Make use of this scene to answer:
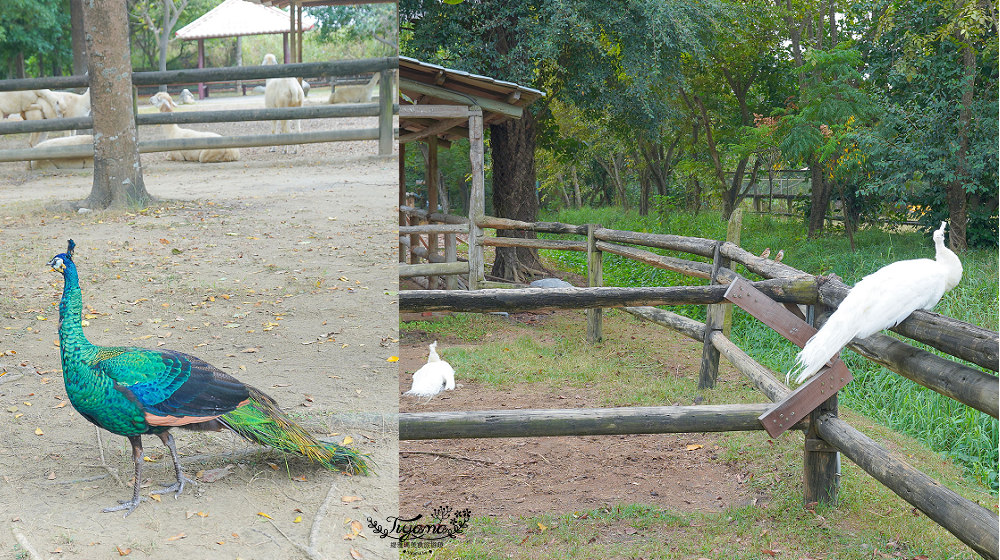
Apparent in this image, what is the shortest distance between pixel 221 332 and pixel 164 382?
→ 628mm

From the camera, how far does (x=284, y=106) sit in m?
3.00

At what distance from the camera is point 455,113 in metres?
5.99

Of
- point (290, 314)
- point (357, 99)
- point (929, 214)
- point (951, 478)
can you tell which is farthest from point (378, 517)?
point (929, 214)

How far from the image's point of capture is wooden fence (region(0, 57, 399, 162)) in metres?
2.65

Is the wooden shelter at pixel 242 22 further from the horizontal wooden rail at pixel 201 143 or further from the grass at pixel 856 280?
the grass at pixel 856 280

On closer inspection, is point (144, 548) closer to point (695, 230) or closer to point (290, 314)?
point (290, 314)

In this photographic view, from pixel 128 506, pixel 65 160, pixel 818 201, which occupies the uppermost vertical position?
pixel 65 160

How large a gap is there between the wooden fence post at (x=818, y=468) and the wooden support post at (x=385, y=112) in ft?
5.56

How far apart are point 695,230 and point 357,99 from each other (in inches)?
351

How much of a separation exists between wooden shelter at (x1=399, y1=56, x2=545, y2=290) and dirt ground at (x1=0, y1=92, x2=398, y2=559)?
2188 millimetres

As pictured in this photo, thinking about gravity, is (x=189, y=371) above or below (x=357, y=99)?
below

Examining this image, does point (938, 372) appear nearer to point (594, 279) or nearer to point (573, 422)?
point (573, 422)

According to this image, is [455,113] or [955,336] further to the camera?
[455,113]

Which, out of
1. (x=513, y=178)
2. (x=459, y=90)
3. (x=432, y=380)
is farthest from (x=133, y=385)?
(x=513, y=178)
